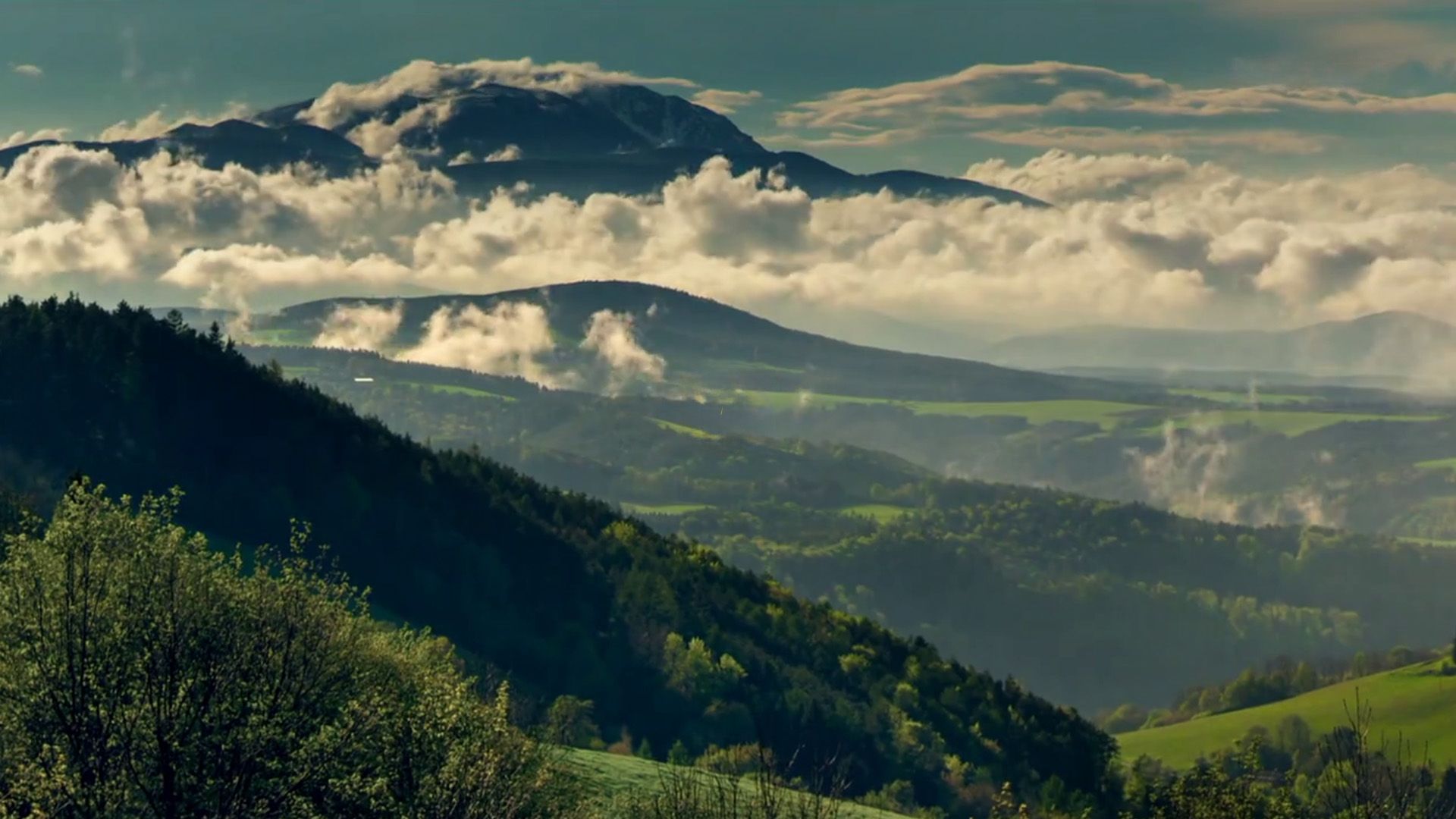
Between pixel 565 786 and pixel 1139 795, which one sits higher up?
pixel 565 786

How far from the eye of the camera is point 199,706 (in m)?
59.8

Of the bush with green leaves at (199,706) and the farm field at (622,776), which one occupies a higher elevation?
the bush with green leaves at (199,706)

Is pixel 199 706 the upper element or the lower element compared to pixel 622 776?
upper

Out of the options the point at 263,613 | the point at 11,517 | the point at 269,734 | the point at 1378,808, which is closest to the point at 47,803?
the point at 269,734

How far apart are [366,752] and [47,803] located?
1302 cm

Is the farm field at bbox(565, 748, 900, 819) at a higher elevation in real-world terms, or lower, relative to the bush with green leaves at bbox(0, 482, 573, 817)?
lower

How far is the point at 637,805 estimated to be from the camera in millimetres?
73500

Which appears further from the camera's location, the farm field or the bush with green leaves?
the farm field

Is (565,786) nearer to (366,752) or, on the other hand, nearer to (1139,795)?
(366,752)

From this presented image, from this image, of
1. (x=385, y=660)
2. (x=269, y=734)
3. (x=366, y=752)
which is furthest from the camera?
(x=385, y=660)

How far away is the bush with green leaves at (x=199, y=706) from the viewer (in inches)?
2274

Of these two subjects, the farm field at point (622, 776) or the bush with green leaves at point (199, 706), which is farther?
the farm field at point (622, 776)

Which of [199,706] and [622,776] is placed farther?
[622,776]

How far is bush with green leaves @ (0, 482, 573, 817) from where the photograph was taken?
2274 inches
